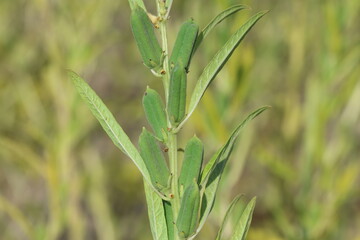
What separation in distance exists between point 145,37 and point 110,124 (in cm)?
8

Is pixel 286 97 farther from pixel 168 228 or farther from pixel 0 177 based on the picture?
pixel 0 177

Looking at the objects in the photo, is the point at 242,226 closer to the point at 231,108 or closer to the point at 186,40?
the point at 186,40

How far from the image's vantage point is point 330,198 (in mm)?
1364

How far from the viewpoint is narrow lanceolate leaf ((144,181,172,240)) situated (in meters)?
0.61

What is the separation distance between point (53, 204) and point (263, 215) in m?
0.83

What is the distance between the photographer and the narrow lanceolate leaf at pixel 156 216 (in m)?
0.61

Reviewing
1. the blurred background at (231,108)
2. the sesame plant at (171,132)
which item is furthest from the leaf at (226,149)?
the blurred background at (231,108)

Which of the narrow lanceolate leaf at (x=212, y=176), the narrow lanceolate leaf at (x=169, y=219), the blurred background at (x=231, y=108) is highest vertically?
the narrow lanceolate leaf at (x=212, y=176)

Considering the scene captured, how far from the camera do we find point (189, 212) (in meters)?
0.58

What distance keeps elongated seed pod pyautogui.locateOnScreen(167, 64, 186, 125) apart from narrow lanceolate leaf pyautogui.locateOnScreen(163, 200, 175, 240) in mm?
78

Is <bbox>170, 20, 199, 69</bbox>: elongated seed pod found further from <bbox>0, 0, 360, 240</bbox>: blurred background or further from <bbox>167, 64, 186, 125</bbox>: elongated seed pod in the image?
<bbox>0, 0, 360, 240</bbox>: blurred background

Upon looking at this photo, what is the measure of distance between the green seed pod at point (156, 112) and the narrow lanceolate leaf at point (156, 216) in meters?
0.05

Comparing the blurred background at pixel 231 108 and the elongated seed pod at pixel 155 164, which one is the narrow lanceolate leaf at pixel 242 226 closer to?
the elongated seed pod at pixel 155 164

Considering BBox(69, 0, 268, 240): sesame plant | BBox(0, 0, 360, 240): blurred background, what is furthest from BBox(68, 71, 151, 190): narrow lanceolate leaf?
BBox(0, 0, 360, 240): blurred background
